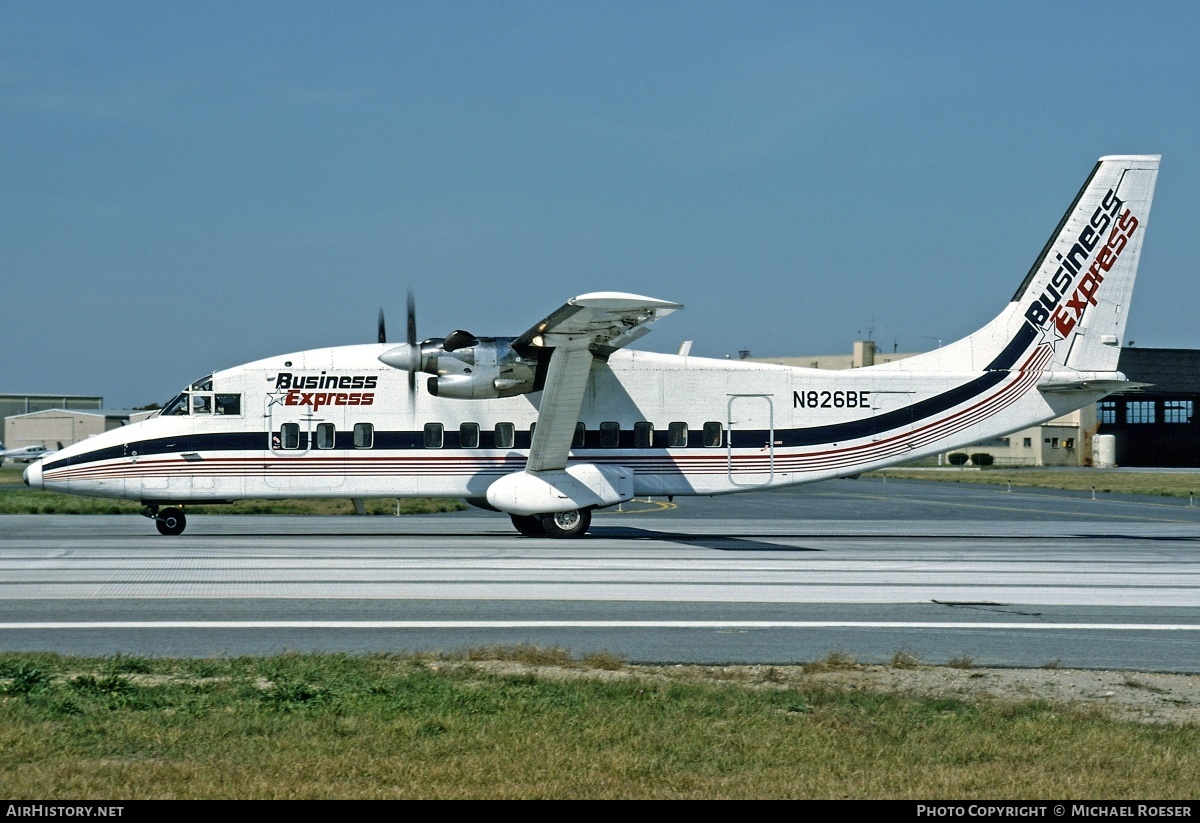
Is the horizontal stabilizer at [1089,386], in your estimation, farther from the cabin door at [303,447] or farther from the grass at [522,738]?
the grass at [522,738]

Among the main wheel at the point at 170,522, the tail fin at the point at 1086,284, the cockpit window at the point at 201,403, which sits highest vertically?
the tail fin at the point at 1086,284

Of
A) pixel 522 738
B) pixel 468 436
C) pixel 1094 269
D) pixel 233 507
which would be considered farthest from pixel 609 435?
pixel 233 507

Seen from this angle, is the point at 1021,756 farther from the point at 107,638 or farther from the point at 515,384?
the point at 515,384

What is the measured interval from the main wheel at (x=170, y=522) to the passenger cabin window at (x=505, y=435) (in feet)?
22.7

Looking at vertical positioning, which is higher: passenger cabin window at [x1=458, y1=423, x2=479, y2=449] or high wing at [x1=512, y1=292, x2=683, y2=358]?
high wing at [x1=512, y1=292, x2=683, y2=358]

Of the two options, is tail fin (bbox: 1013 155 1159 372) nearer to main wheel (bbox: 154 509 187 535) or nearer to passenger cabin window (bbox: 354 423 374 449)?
passenger cabin window (bbox: 354 423 374 449)

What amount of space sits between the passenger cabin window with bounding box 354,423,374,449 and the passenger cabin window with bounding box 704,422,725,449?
290 inches

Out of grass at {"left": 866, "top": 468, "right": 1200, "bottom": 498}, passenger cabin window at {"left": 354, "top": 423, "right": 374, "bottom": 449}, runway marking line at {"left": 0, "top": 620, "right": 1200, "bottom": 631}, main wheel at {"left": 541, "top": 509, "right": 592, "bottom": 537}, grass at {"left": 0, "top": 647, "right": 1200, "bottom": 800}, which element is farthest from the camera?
grass at {"left": 866, "top": 468, "right": 1200, "bottom": 498}

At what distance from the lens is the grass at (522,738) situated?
6473mm

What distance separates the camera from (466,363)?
2388cm

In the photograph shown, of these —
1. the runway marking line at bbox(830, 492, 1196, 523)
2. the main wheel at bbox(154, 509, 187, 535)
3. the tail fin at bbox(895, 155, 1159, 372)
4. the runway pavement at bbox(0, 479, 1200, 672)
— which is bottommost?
the runway marking line at bbox(830, 492, 1196, 523)

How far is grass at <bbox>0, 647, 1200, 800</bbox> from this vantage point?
21.2 ft

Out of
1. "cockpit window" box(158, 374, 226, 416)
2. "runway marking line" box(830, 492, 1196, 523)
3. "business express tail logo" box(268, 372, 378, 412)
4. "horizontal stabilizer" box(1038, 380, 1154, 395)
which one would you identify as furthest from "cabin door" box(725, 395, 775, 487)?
"runway marking line" box(830, 492, 1196, 523)

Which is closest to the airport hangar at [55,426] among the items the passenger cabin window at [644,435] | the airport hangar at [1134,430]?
the airport hangar at [1134,430]
